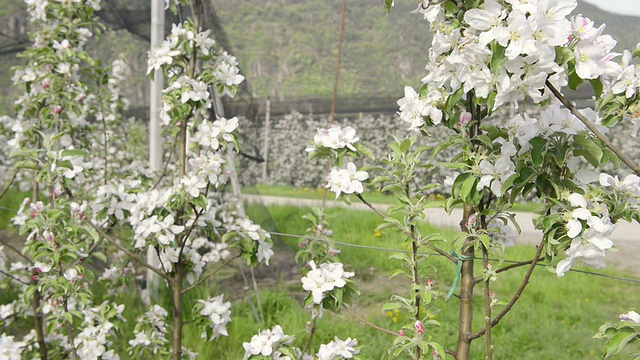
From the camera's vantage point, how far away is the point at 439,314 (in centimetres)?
304

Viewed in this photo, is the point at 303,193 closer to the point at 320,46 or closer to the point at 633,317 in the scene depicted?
the point at 320,46

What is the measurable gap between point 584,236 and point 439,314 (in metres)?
2.16

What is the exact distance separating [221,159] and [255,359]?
2.04 ft

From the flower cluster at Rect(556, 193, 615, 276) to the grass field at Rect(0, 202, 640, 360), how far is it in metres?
1.41

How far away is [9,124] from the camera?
2.55m

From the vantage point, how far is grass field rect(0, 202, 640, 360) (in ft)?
9.05

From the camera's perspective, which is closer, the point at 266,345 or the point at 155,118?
the point at 266,345

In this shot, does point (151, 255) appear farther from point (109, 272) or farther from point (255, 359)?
point (255, 359)

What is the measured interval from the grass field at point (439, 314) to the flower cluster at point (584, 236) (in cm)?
141

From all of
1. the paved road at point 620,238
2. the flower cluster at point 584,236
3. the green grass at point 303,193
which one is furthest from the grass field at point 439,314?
the green grass at point 303,193

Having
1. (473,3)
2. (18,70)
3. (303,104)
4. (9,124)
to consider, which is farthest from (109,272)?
(303,104)

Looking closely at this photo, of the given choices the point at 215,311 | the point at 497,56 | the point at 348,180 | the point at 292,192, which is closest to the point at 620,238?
the point at 215,311

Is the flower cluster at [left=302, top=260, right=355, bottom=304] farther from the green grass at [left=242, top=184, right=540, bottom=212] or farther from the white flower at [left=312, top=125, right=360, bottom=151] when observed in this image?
the green grass at [left=242, top=184, right=540, bottom=212]

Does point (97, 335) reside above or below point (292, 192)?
above
